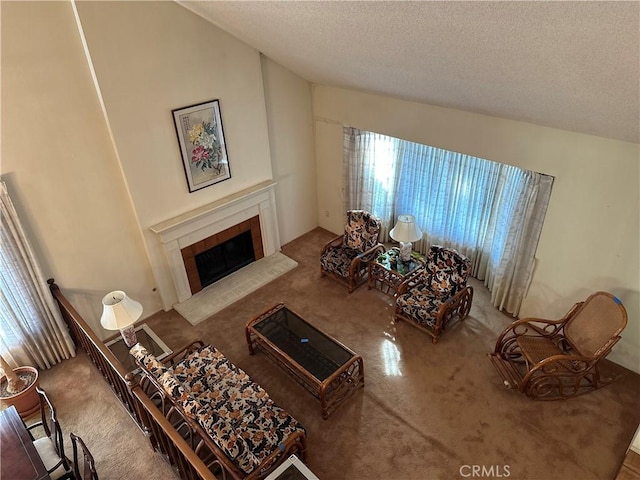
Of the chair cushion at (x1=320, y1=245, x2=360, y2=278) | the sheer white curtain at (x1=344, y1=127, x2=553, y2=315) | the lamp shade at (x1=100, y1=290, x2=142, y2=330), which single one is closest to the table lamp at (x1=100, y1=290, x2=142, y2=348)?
the lamp shade at (x1=100, y1=290, x2=142, y2=330)

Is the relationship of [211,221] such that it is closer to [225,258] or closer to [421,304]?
[225,258]

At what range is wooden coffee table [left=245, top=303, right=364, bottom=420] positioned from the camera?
4.24 meters

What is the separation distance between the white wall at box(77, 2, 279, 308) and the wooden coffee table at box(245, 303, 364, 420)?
5.15 feet

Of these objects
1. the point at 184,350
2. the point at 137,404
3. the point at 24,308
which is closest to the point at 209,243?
the point at 184,350

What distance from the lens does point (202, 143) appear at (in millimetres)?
5207

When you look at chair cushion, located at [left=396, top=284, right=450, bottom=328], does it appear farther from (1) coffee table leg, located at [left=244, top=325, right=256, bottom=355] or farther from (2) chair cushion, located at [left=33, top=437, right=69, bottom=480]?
(2) chair cushion, located at [left=33, top=437, right=69, bottom=480]

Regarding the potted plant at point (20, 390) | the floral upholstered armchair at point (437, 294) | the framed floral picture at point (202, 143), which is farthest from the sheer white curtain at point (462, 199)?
the potted plant at point (20, 390)

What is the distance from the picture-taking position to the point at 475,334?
16.7 feet

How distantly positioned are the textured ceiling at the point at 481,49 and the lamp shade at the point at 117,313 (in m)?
2.85

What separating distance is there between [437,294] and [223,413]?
274 cm

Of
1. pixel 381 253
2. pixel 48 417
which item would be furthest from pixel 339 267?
pixel 48 417

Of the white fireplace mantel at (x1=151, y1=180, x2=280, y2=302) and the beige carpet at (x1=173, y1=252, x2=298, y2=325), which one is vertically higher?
the white fireplace mantel at (x1=151, y1=180, x2=280, y2=302)

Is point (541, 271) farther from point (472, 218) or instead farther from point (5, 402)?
point (5, 402)

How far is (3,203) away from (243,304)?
9.18 ft
